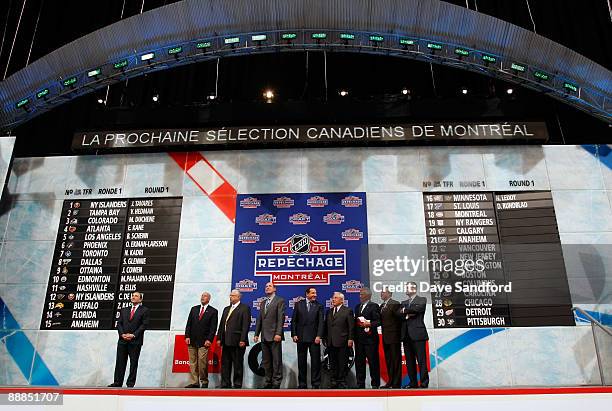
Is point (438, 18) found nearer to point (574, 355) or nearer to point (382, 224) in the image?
point (382, 224)

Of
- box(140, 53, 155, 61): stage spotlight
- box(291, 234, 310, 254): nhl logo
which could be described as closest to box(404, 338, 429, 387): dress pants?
box(291, 234, 310, 254): nhl logo

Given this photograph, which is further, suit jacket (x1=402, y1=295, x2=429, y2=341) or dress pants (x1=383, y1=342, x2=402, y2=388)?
dress pants (x1=383, y1=342, x2=402, y2=388)

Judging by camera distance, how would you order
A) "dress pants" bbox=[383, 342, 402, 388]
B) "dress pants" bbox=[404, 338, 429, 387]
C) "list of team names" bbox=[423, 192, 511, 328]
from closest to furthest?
"dress pants" bbox=[404, 338, 429, 387]
"dress pants" bbox=[383, 342, 402, 388]
"list of team names" bbox=[423, 192, 511, 328]

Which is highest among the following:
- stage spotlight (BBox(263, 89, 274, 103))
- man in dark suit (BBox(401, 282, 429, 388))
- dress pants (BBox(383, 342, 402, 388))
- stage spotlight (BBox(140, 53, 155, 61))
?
stage spotlight (BBox(263, 89, 274, 103))

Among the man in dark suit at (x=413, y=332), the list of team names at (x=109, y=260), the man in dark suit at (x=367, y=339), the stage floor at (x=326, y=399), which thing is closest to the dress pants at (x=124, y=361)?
the list of team names at (x=109, y=260)

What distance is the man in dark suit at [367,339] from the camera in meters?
7.31

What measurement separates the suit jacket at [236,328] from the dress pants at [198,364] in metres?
0.48

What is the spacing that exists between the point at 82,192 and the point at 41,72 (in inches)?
91.4

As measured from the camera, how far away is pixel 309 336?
7.50 metres

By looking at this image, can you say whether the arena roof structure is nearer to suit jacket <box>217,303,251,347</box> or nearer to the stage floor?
suit jacket <box>217,303,251,347</box>

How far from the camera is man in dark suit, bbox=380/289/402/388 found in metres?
6.99

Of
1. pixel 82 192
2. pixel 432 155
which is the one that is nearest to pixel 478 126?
pixel 432 155

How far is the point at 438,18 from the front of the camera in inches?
319

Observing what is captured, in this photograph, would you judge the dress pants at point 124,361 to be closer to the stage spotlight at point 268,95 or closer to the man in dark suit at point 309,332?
the man in dark suit at point 309,332
